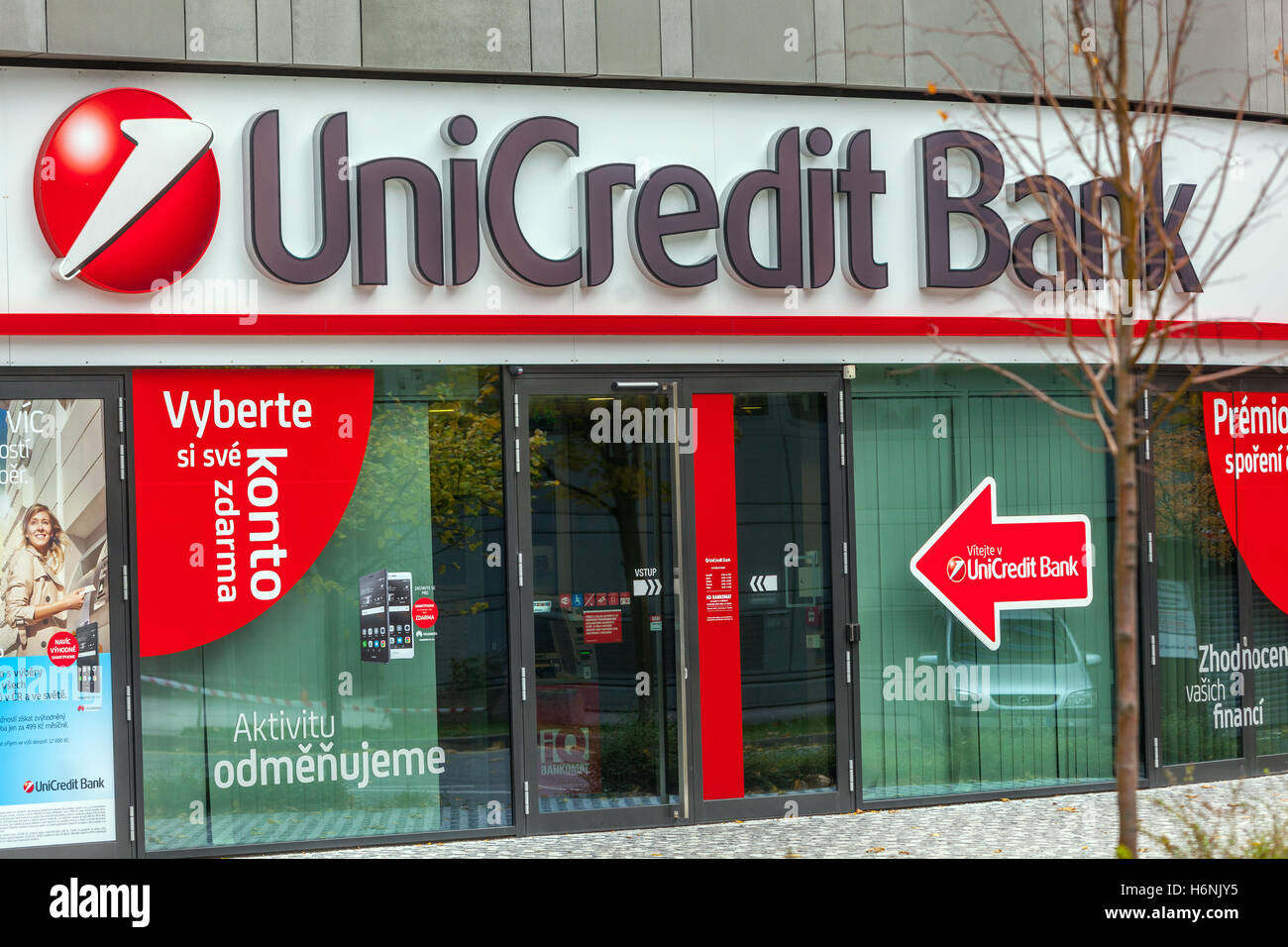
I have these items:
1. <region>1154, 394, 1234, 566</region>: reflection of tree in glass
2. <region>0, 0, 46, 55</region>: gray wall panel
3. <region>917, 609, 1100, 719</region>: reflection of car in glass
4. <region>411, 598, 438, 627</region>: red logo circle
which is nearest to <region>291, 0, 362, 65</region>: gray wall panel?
<region>0, 0, 46, 55</region>: gray wall panel

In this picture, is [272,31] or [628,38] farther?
[628,38]

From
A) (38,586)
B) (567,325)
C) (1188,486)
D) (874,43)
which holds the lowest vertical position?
(38,586)

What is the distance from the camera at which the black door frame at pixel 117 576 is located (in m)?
7.68

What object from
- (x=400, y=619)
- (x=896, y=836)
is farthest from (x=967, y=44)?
(x=400, y=619)

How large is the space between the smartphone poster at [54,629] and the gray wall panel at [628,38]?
3.85 metres

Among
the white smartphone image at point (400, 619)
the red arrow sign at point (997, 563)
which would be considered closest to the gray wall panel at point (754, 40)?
the red arrow sign at point (997, 563)

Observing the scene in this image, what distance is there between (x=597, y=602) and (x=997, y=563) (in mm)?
2849

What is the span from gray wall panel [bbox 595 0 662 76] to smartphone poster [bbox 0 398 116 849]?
3848mm

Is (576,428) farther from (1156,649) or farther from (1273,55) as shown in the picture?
(1273,55)

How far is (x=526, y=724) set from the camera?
8234 millimetres

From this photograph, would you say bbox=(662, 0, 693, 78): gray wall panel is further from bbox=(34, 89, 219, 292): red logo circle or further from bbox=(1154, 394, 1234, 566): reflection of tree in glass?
bbox=(1154, 394, 1234, 566): reflection of tree in glass

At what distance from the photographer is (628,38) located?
840 cm

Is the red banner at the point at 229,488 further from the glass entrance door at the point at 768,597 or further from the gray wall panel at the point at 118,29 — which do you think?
the glass entrance door at the point at 768,597

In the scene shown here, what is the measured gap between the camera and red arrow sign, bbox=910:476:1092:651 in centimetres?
899
